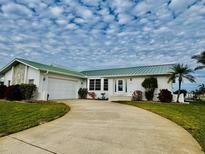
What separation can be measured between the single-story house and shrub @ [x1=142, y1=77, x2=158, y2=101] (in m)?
0.66

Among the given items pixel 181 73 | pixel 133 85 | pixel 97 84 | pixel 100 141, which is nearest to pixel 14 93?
pixel 97 84

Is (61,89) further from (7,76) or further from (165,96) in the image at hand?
(165,96)

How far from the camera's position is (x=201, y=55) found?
68.1 ft

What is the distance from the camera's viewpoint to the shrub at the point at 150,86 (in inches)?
751

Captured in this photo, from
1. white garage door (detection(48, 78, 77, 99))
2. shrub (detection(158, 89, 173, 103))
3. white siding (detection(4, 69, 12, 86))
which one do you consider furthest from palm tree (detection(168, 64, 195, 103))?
white siding (detection(4, 69, 12, 86))

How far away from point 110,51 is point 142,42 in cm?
614

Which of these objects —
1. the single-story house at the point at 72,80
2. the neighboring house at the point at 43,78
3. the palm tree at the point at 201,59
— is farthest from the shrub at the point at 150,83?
the neighboring house at the point at 43,78

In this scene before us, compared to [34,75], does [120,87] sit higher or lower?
lower

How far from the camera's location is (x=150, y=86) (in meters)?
19.1

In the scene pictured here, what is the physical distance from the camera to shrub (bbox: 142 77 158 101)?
1908 cm

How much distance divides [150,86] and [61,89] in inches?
416

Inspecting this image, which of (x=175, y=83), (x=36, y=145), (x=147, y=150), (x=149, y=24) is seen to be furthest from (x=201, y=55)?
(x=36, y=145)

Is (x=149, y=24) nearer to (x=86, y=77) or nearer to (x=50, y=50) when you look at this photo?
(x=86, y=77)

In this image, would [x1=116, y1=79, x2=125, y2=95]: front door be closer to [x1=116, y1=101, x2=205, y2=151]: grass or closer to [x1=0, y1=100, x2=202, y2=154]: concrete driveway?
[x1=116, y1=101, x2=205, y2=151]: grass
